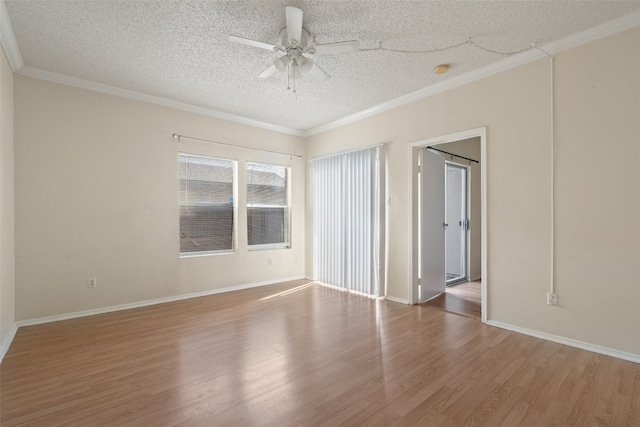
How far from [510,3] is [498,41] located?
558 millimetres

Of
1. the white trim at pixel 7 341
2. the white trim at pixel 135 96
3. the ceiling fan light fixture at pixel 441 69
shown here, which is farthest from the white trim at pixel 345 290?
the white trim at pixel 7 341

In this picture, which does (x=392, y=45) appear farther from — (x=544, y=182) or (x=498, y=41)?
(x=544, y=182)

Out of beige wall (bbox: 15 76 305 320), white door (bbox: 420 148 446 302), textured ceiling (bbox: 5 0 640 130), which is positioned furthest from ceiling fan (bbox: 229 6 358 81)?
beige wall (bbox: 15 76 305 320)

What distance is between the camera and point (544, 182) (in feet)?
9.82

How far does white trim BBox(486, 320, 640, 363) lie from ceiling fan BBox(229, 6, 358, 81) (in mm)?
3125

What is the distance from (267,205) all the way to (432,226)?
2.78m

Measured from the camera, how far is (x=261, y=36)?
278 centimetres

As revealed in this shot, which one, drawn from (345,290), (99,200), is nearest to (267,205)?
(345,290)

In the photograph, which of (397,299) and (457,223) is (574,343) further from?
(457,223)

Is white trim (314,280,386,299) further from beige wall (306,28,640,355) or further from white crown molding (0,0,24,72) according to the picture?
white crown molding (0,0,24,72)

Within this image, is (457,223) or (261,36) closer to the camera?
(261,36)

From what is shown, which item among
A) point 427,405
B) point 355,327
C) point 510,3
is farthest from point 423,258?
point 510,3

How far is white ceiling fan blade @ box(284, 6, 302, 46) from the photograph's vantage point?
2.21 metres

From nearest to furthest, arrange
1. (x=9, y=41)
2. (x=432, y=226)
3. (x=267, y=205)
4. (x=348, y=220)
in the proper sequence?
(x=9, y=41) < (x=432, y=226) < (x=348, y=220) < (x=267, y=205)
